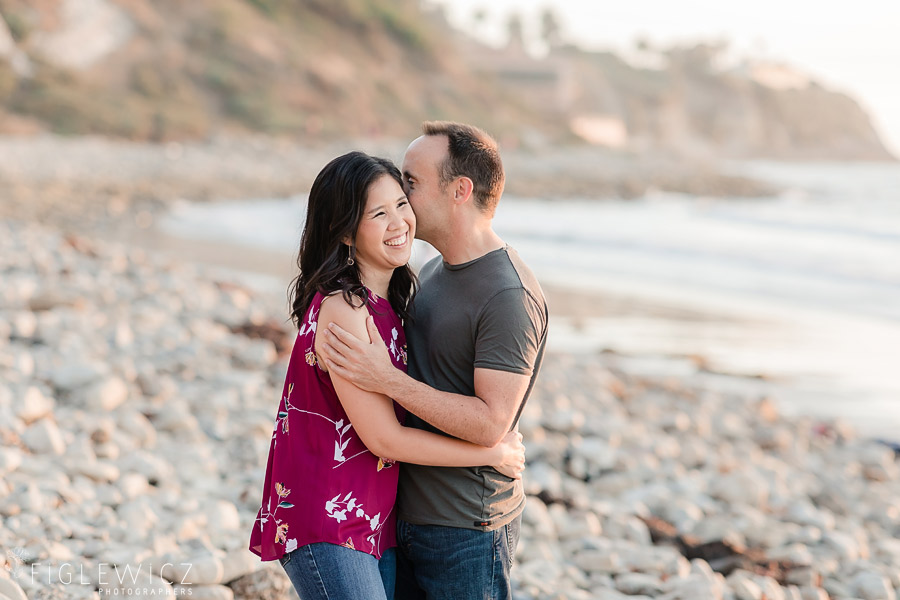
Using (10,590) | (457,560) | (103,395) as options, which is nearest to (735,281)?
(103,395)

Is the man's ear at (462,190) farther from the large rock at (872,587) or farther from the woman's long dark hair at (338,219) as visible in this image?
the large rock at (872,587)

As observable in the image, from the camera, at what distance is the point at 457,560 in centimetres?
240

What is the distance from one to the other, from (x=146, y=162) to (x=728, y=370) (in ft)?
71.8

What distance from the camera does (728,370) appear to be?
859cm

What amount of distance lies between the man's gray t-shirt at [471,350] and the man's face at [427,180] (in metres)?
0.16

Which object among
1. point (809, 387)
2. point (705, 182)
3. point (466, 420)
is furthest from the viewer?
point (705, 182)

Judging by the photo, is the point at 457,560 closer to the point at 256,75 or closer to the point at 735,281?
the point at 735,281

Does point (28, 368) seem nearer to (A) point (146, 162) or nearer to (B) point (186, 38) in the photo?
(A) point (146, 162)

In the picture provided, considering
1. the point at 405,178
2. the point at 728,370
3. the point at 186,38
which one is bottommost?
the point at 728,370

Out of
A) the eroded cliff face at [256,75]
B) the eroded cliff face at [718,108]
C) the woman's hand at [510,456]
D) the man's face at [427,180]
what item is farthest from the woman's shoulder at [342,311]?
the eroded cliff face at [718,108]

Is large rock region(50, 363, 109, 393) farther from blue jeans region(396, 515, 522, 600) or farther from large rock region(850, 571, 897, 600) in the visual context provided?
large rock region(850, 571, 897, 600)

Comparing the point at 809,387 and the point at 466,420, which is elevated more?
the point at 466,420

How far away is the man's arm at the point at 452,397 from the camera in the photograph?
2238 millimetres

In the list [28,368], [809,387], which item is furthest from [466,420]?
[809,387]
